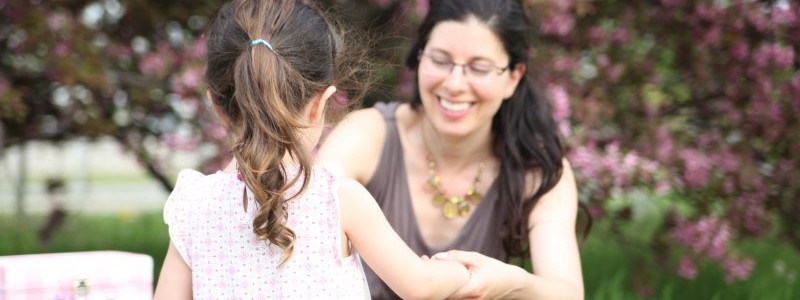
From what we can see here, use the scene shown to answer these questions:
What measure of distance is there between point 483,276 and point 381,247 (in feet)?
1.40

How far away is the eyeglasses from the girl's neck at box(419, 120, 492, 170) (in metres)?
0.19

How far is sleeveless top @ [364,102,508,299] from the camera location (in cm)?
296

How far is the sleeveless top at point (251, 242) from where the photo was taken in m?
1.88

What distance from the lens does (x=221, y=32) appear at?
6.22ft

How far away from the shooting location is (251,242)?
189 centimetres

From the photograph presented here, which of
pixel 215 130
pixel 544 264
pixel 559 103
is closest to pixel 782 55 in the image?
pixel 559 103

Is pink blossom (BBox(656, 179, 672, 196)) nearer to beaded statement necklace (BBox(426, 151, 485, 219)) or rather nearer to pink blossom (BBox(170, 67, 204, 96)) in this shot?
beaded statement necklace (BBox(426, 151, 485, 219))

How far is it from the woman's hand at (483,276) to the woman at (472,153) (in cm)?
23

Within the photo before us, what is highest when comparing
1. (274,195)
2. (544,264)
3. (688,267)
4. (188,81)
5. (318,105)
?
(318,105)

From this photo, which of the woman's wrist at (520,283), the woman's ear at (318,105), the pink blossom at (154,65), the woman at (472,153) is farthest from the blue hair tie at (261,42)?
the pink blossom at (154,65)

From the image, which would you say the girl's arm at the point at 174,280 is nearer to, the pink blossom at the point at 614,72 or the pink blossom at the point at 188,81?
the pink blossom at the point at 188,81

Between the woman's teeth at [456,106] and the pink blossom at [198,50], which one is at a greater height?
the woman's teeth at [456,106]

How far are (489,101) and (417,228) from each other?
394mm

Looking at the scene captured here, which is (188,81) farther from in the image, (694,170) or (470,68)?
(694,170)
